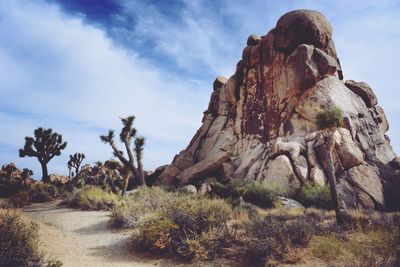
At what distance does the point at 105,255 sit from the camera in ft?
28.4

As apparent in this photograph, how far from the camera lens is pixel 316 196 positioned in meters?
17.2

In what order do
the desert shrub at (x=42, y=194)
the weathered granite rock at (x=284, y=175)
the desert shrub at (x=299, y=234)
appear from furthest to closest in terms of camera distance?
1. the desert shrub at (x=42, y=194)
2. the weathered granite rock at (x=284, y=175)
3. the desert shrub at (x=299, y=234)

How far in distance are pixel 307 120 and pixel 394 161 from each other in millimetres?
6647

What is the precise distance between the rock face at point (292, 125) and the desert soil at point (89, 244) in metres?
12.6

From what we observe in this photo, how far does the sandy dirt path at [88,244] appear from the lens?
803cm

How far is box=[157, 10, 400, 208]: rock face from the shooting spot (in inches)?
789

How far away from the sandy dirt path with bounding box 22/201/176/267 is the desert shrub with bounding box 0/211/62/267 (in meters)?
1.01

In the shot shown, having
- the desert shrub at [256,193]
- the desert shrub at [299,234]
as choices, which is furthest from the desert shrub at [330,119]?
the desert shrub at [299,234]

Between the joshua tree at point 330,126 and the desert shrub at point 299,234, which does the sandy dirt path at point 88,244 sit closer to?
the desert shrub at point 299,234

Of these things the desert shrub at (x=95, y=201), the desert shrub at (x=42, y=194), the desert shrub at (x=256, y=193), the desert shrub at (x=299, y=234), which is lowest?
the desert shrub at (x=299, y=234)

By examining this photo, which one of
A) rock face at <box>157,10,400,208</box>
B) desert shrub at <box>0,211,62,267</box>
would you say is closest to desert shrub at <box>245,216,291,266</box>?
desert shrub at <box>0,211,62,267</box>

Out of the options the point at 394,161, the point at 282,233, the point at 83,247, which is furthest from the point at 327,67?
the point at 83,247

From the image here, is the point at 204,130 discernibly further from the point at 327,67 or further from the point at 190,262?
the point at 190,262

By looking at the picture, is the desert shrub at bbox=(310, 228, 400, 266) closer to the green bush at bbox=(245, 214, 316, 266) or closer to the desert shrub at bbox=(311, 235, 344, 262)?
the desert shrub at bbox=(311, 235, 344, 262)
